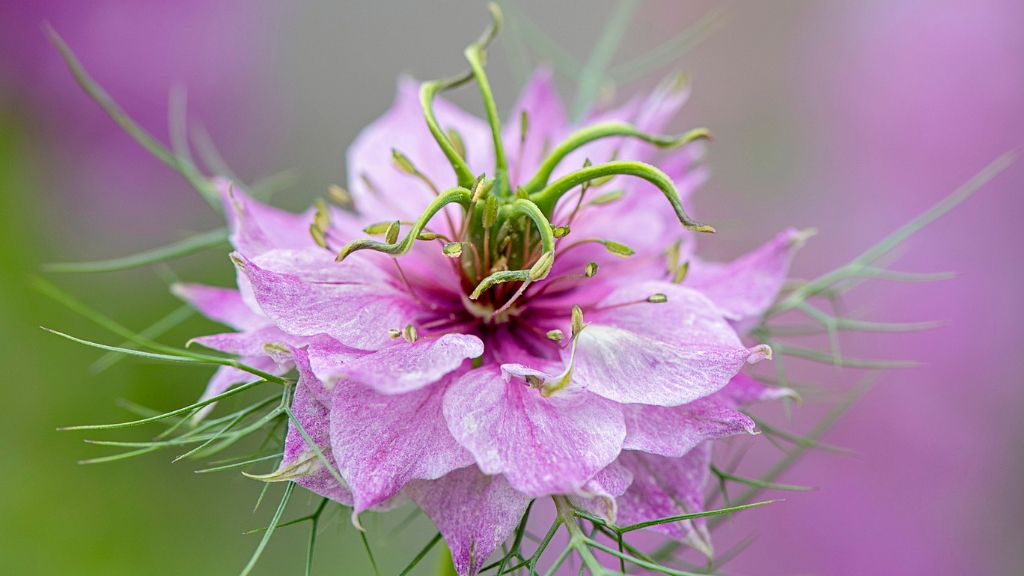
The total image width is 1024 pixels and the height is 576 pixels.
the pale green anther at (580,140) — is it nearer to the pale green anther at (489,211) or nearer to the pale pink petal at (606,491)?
the pale green anther at (489,211)

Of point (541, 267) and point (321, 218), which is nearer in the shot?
point (541, 267)

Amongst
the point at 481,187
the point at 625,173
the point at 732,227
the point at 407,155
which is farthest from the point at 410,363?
the point at 732,227

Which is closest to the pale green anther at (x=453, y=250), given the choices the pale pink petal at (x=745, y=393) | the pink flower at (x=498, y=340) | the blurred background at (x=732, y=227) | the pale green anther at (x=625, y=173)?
the pink flower at (x=498, y=340)

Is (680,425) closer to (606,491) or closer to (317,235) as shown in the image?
(606,491)

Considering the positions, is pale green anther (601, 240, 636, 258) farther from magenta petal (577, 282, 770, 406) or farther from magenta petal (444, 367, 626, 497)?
magenta petal (444, 367, 626, 497)

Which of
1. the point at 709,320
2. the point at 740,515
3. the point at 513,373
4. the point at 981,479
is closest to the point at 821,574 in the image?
the point at 740,515

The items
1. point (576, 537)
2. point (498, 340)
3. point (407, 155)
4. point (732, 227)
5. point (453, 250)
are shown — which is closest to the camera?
point (576, 537)

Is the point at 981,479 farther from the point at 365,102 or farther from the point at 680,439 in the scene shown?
the point at 365,102

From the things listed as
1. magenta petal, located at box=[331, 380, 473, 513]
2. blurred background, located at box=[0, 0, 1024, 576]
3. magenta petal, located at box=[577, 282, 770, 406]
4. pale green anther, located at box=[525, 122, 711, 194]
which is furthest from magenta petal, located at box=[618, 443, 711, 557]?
blurred background, located at box=[0, 0, 1024, 576]
